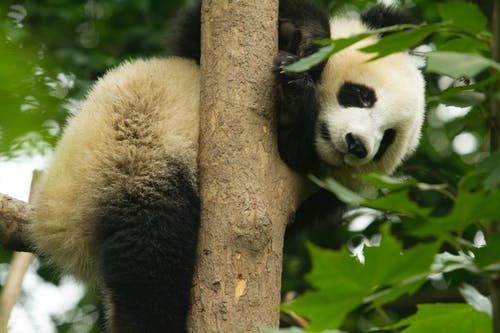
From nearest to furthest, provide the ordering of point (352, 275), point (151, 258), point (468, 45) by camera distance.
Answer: point (352, 275) → point (468, 45) → point (151, 258)

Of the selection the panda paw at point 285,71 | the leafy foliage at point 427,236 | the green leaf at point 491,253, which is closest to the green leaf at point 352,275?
the leafy foliage at point 427,236

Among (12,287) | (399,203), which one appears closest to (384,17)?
(12,287)

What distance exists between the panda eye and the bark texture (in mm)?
892

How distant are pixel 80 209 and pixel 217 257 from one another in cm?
77

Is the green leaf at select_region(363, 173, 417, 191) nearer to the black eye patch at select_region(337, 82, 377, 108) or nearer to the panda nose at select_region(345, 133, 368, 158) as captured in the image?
the panda nose at select_region(345, 133, 368, 158)

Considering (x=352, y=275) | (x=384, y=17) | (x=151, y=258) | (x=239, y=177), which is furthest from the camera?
(x=384, y=17)

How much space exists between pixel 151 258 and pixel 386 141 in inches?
60.5

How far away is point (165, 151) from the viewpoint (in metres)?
3.08

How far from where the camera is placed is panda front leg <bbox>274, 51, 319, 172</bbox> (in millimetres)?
2947

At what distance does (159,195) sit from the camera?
296cm

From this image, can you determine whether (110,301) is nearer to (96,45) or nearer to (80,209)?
(80,209)

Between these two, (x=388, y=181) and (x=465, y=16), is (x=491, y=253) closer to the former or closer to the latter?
(x=388, y=181)

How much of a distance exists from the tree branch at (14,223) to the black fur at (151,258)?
2.19ft

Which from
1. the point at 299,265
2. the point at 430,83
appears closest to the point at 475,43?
the point at 430,83
